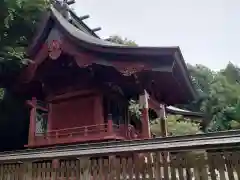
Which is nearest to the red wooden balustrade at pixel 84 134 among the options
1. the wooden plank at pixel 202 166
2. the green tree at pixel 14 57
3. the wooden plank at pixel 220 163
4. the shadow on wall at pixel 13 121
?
the green tree at pixel 14 57

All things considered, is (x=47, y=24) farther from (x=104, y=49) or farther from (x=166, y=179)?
(x=166, y=179)

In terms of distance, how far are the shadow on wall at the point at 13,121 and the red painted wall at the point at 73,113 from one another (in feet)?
11.3

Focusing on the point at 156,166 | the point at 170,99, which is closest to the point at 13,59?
the point at 170,99

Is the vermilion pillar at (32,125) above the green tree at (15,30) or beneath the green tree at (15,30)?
beneath

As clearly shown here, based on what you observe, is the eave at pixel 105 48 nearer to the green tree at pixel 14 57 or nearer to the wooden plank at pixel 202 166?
the green tree at pixel 14 57

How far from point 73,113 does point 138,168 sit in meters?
5.42

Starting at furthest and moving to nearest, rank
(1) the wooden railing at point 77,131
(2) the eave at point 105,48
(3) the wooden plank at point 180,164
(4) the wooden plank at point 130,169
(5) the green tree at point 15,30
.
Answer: (5) the green tree at point 15,30
(1) the wooden railing at point 77,131
(2) the eave at point 105,48
(4) the wooden plank at point 130,169
(3) the wooden plank at point 180,164

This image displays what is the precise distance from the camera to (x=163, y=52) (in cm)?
841

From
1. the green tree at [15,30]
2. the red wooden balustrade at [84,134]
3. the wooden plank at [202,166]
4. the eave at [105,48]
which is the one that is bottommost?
the wooden plank at [202,166]

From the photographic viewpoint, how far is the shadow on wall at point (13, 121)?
538 inches

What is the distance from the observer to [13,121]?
14539 mm

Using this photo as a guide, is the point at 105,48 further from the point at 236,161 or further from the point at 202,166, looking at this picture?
the point at 236,161

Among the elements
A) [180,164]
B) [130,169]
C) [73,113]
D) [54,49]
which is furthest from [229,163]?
[54,49]

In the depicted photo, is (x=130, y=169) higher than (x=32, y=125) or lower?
lower
